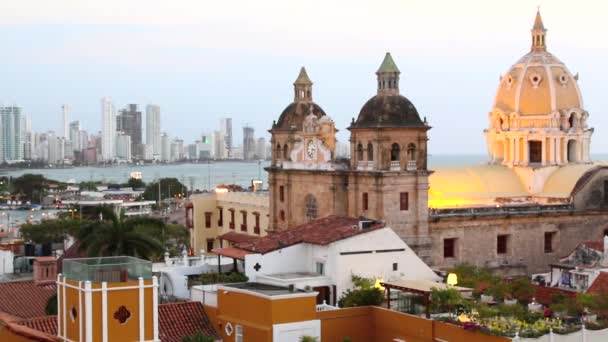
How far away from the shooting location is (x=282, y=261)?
37969 mm

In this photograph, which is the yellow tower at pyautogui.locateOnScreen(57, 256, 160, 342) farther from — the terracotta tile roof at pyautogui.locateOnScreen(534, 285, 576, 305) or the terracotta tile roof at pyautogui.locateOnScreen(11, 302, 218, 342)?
the terracotta tile roof at pyautogui.locateOnScreen(534, 285, 576, 305)

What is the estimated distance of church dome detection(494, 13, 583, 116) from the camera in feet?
190

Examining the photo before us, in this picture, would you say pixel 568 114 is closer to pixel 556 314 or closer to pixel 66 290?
pixel 556 314

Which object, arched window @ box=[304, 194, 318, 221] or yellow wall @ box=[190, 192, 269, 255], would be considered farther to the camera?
yellow wall @ box=[190, 192, 269, 255]

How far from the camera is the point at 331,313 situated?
104 feet

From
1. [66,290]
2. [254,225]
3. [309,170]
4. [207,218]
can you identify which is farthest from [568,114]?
[66,290]

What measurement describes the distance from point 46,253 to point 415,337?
3012 centimetres

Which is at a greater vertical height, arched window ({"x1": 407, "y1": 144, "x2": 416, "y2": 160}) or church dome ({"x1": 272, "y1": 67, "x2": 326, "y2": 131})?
church dome ({"x1": 272, "y1": 67, "x2": 326, "y2": 131})

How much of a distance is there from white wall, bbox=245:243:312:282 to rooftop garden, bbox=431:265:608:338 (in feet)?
18.9

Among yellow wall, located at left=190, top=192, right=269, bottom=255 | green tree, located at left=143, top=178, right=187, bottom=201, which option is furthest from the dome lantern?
green tree, located at left=143, top=178, right=187, bottom=201

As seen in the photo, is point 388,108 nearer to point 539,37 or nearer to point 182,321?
point 539,37

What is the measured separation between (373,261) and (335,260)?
4.04 ft

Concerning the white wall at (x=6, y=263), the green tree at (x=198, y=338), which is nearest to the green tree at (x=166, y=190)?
the white wall at (x=6, y=263)

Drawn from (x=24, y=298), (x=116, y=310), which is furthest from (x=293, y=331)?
(x=24, y=298)
